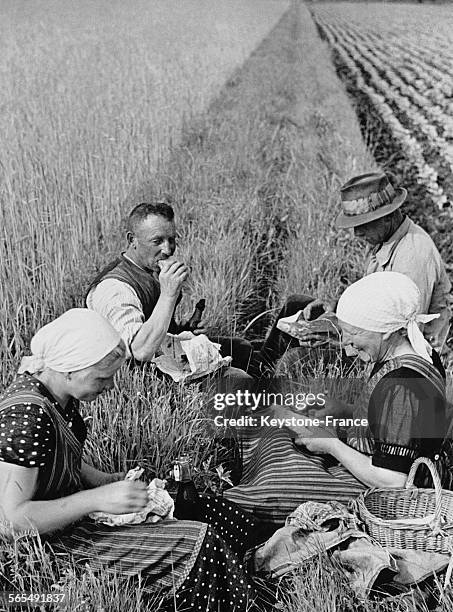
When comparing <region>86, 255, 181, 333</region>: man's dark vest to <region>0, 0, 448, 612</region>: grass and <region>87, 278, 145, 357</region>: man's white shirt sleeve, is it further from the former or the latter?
<region>0, 0, 448, 612</region>: grass

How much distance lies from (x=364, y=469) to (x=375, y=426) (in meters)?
0.18

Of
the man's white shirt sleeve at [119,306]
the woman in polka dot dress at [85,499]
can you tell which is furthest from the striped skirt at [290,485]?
the man's white shirt sleeve at [119,306]

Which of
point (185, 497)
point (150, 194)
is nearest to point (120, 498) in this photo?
point (185, 497)

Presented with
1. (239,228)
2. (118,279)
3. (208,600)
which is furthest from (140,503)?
(239,228)

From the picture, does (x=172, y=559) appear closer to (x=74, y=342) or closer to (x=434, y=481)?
(x=74, y=342)

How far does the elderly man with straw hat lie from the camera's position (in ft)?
11.5

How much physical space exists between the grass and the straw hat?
930 millimetres

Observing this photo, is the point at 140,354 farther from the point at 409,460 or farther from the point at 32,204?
the point at 32,204

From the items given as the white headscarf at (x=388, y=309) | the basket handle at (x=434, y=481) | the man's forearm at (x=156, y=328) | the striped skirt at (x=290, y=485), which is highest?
the white headscarf at (x=388, y=309)

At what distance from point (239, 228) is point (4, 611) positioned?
11.2ft

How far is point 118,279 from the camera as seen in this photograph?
9.99ft

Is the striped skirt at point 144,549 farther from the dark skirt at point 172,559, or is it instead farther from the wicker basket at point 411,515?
the wicker basket at point 411,515

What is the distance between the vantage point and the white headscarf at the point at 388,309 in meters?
2.37

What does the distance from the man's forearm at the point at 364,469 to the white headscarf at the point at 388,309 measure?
1.26 ft
